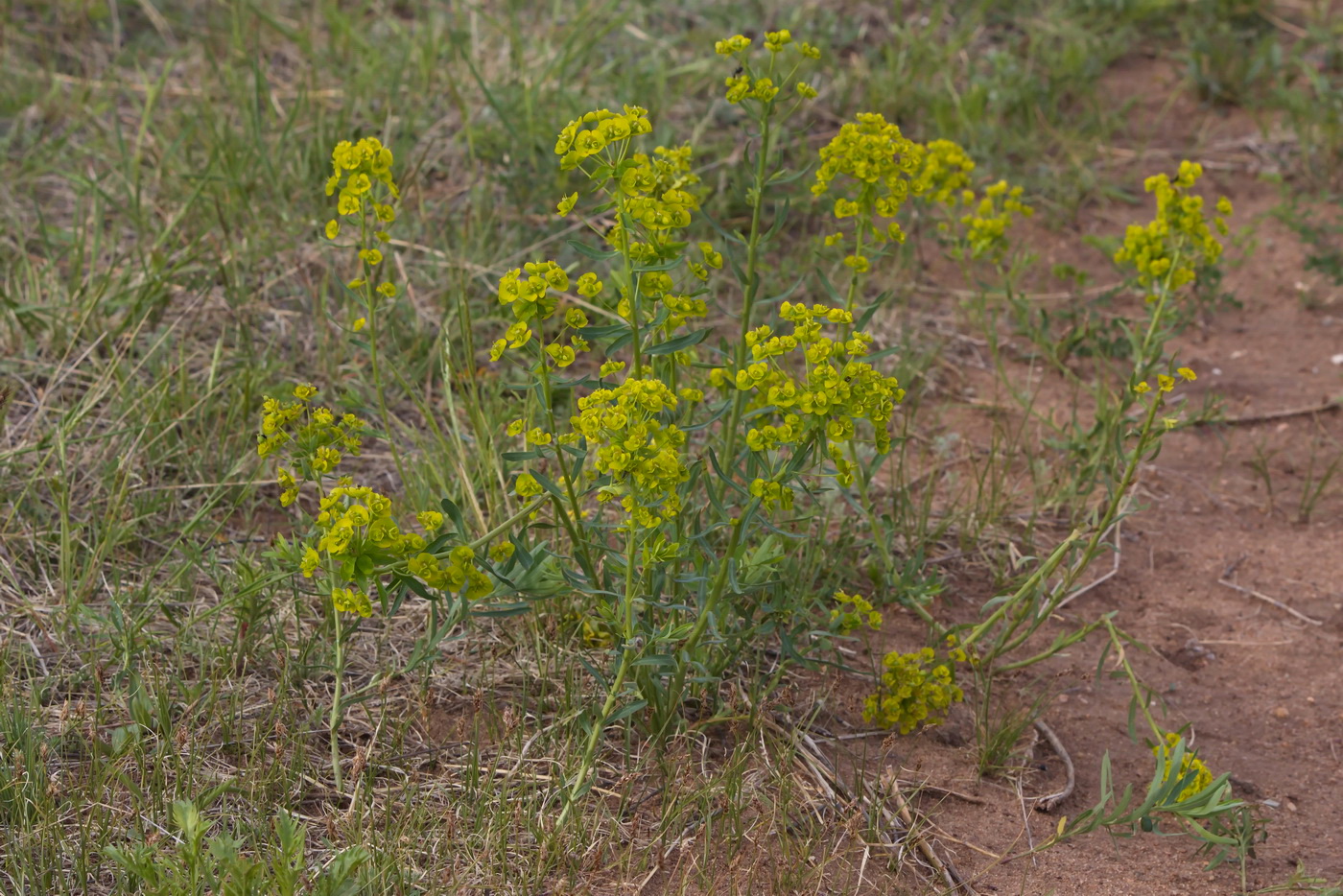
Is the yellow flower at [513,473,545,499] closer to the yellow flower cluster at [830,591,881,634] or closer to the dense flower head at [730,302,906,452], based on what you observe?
the dense flower head at [730,302,906,452]

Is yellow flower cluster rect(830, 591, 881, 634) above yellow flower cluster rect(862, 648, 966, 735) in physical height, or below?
above

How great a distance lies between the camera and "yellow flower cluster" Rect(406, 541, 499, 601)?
195 cm

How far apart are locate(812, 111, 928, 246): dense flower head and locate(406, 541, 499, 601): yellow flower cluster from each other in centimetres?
87

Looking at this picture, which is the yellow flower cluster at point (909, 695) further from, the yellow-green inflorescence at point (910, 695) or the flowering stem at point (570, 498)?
the flowering stem at point (570, 498)

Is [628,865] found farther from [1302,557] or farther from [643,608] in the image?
[1302,557]

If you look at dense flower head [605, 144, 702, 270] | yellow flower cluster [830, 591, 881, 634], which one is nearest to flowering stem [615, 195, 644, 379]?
dense flower head [605, 144, 702, 270]

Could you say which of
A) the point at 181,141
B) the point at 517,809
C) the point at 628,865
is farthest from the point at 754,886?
the point at 181,141

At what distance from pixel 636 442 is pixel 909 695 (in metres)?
0.86

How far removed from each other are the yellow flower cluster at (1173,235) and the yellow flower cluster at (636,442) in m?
1.24

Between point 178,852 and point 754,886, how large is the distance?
35.5 inches

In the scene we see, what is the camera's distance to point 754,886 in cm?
211

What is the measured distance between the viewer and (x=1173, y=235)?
2717mm

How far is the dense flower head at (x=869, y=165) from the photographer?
2.26 meters

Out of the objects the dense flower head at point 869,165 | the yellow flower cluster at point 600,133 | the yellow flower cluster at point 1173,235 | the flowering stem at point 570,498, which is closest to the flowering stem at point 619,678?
the flowering stem at point 570,498
